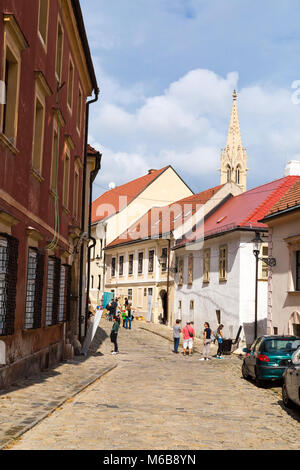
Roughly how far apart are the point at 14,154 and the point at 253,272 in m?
21.5

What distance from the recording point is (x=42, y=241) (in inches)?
613

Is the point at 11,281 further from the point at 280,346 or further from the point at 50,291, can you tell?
the point at 280,346

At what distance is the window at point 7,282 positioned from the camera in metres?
11.5

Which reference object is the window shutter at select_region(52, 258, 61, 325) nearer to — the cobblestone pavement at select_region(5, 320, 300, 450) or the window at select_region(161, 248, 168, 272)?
the cobblestone pavement at select_region(5, 320, 300, 450)

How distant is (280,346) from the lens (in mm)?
15828

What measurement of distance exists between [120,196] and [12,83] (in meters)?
51.1

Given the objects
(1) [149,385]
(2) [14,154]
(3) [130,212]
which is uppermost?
(3) [130,212]

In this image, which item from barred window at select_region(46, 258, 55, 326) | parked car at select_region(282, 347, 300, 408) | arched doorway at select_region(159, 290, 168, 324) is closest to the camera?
parked car at select_region(282, 347, 300, 408)

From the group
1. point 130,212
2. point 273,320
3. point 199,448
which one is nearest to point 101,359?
point 273,320

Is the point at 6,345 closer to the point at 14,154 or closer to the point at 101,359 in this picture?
the point at 14,154

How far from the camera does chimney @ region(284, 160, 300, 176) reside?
3266 centimetres

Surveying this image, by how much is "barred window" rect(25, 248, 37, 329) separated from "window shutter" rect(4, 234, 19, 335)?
161cm

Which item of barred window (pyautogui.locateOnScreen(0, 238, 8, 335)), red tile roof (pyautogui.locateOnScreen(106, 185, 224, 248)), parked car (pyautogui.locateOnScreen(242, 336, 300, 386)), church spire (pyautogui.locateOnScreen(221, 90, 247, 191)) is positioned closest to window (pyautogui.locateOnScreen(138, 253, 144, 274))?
red tile roof (pyautogui.locateOnScreen(106, 185, 224, 248))

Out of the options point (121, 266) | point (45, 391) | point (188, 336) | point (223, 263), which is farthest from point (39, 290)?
point (121, 266)
